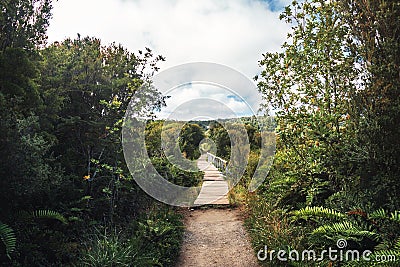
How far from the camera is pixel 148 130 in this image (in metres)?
6.73

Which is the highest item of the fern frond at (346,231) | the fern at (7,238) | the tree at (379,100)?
the tree at (379,100)

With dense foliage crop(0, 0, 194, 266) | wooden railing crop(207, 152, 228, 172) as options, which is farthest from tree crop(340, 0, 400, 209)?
wooden railing crop(207, 152, 228, 172)

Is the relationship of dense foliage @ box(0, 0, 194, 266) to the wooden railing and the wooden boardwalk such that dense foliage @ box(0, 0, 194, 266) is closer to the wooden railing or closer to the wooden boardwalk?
the wooden boardwalk

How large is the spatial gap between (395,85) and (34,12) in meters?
4.88

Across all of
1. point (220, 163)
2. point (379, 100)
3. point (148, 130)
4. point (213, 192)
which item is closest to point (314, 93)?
point (379, 100)

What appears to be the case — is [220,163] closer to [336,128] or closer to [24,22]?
[336,128]

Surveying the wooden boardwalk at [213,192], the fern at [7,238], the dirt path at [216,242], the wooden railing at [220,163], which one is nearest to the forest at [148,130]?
the fern at [7,238]

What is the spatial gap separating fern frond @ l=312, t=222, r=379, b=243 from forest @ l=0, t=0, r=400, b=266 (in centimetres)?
2

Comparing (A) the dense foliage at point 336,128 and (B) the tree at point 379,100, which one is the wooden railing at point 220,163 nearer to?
(A) the dense foliage at point 336,128

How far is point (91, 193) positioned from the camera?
5.25 m

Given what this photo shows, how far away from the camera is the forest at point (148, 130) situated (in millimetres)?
3490

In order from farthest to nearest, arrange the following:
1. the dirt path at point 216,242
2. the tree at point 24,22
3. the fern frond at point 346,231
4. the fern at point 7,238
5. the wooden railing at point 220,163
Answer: the wooden railing at point 220,163, the dirt path at point 216,242, the tree at point 24,22, the fern frond at point 346,231, the fern at point 7,238

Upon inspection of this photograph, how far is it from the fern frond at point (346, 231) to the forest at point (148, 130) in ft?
0.05

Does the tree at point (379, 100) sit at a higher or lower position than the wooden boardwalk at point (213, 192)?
higher
